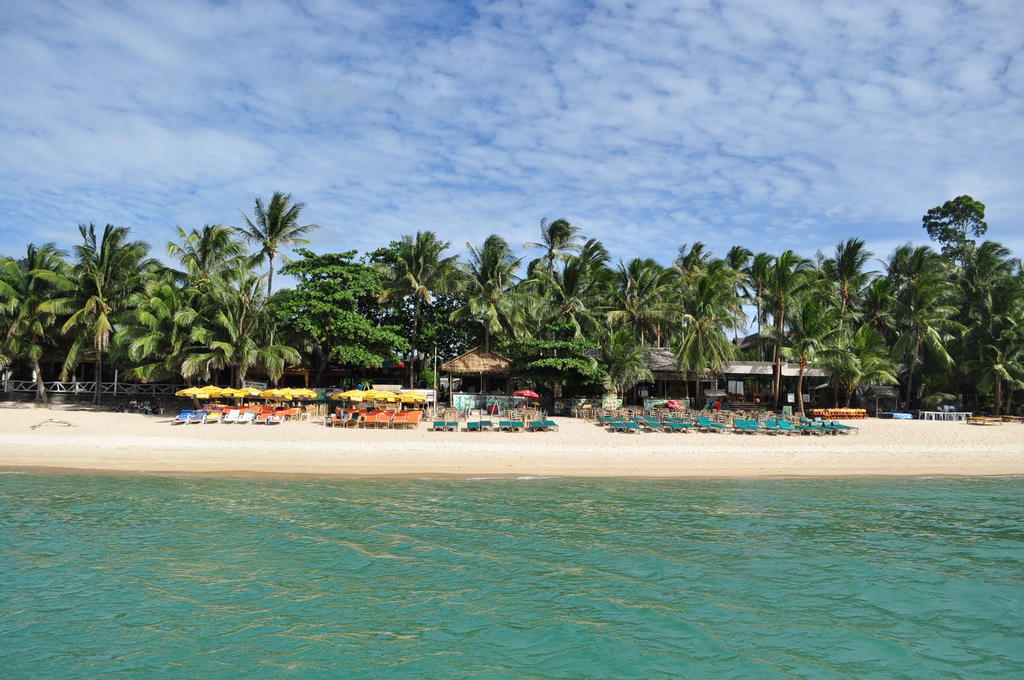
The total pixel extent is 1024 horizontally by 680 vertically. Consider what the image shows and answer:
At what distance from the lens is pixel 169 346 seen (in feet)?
93.9

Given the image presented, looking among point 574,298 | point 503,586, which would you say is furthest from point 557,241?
point 503,586

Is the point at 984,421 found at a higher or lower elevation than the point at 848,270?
lower

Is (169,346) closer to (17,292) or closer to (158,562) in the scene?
(17,292)

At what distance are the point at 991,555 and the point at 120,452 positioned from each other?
19.5 meters

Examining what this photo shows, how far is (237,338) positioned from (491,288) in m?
12.6

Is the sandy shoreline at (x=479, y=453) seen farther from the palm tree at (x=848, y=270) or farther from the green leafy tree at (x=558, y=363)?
the palm tree at (x=848, y=270)

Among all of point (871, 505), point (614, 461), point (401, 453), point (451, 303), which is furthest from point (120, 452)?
point (451, 303)

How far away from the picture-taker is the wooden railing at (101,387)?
32.1 metres

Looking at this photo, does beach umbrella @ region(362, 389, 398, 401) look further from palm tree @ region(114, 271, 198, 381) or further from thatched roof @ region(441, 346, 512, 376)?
palm tree @ region(114, 271, 198, 381)

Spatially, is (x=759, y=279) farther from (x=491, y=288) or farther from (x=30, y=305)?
(x=30, y=305)

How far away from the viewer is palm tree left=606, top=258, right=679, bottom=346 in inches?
1337

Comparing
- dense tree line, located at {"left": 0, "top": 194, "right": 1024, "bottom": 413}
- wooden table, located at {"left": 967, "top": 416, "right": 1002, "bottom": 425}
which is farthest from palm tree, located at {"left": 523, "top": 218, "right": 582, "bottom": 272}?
wooden table, located at {"left": 967, "top": 416, "right": 1002, "bottom": 425}

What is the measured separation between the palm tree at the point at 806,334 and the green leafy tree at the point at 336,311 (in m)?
19.5

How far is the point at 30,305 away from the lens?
30.2 meters
